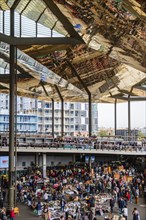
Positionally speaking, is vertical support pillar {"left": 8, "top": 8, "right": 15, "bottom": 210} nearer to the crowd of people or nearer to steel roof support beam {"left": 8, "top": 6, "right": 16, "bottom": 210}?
steel roof support beam {"left": 8, "top": 6, "right": 16, "bottom": 210}

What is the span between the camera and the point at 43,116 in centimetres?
9438

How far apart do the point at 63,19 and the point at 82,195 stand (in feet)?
31.6

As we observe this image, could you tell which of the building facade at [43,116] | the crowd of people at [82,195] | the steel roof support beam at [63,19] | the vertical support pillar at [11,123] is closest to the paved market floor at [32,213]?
the crowd of people at [82,195]

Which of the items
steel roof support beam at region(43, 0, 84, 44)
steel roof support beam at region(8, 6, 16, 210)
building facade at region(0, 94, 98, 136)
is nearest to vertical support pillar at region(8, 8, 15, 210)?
steel roof support beam at region(8, 6, 16, 210)

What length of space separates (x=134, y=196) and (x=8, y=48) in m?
11.4

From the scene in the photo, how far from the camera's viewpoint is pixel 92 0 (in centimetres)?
1535

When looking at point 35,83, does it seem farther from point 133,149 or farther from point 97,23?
point 97,23

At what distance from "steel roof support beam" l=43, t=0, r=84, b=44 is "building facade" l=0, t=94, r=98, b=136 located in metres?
56.0

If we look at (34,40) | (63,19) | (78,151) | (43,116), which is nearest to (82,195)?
(34,40)

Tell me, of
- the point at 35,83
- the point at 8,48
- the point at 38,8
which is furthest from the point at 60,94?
the point at 38,8

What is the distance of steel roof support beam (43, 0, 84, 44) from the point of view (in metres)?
19.2

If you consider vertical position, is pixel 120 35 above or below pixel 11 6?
below

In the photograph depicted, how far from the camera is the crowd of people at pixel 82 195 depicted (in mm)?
18422

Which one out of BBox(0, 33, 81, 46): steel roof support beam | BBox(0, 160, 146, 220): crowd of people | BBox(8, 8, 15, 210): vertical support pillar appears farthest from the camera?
BBox(8, 8, 15, 210): vertical support pillar
